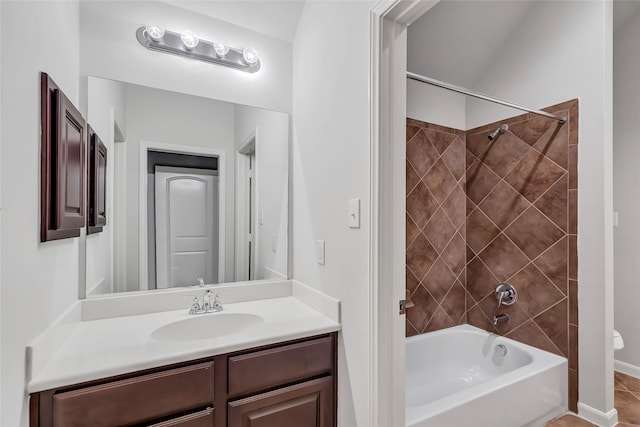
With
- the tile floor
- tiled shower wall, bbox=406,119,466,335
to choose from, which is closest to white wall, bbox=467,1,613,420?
the tile floor

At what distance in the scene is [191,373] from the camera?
1138 mm

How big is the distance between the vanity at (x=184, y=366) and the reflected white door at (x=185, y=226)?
0.12 metres

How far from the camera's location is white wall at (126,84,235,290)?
1.62 meters

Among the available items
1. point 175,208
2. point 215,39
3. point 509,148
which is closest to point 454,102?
point 509,148

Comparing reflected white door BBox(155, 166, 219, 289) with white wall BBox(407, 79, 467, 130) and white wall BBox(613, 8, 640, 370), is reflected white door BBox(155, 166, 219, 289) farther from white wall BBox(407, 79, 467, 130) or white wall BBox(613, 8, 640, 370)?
white wall BBox(613, 8, 640, 370)

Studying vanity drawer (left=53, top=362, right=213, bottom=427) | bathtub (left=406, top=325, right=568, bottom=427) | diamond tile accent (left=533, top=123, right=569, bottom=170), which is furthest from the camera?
diamond tile accent (left=533, top=123, right=569, bottom=170)

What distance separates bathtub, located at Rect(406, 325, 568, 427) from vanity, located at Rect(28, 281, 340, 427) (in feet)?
1.79

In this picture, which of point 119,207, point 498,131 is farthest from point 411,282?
point 119,207

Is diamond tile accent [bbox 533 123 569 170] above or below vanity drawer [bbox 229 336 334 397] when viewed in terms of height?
above

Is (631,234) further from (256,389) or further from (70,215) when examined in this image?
(70,215)

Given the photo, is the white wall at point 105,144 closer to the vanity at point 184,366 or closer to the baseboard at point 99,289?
the baseboard at point 99,289

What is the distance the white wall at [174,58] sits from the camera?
150cm

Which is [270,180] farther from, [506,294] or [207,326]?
[506,294]

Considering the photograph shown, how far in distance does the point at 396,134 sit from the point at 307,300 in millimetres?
975
